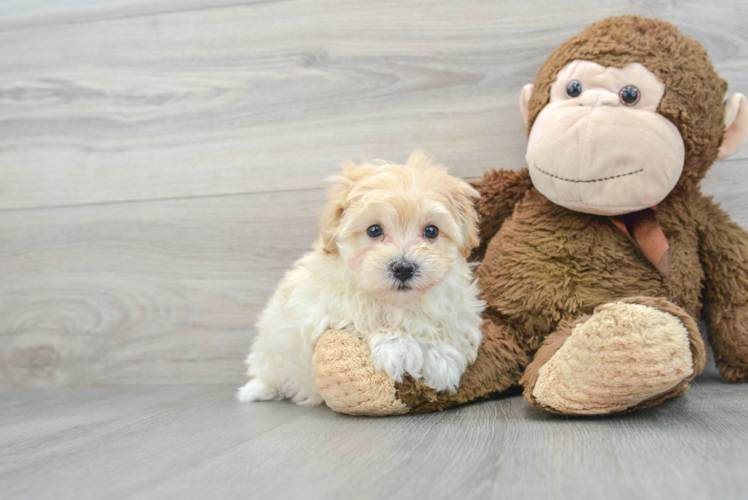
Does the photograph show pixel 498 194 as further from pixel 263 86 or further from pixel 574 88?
pixel 263 86

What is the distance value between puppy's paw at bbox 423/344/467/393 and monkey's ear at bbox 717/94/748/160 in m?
0.65

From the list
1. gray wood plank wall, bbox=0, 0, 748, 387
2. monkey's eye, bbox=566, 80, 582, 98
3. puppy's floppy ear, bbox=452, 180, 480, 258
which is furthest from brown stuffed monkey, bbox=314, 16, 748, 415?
gray wood plank wall, bbox=0, 0, 748, 387

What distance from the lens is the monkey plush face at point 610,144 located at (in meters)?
0.99

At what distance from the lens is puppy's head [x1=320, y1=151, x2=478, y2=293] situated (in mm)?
916

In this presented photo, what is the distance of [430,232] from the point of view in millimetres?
973

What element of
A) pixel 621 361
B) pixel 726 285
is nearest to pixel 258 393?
pixel 621 361

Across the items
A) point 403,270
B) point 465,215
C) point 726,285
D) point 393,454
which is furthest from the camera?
point 726,285

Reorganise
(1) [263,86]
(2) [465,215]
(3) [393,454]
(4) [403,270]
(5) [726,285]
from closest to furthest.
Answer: (3) [393,454] < (4) [403,270] < (2) [465,215] < (5) [726,285] < (1) [263,86]

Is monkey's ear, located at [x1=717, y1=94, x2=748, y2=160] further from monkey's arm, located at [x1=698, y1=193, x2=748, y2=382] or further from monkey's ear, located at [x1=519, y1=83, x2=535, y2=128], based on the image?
monkey's ear, located at [x1=519, y1=83, x2=535, y2=128]

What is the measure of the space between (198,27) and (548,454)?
1.30 meters

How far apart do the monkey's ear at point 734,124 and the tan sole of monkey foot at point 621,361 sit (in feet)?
1.55

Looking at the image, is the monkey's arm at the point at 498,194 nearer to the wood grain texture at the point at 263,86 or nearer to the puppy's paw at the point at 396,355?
the wood grain texture at the point at 263,86

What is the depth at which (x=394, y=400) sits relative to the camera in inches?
37.3

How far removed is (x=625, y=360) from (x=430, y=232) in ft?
1.16
